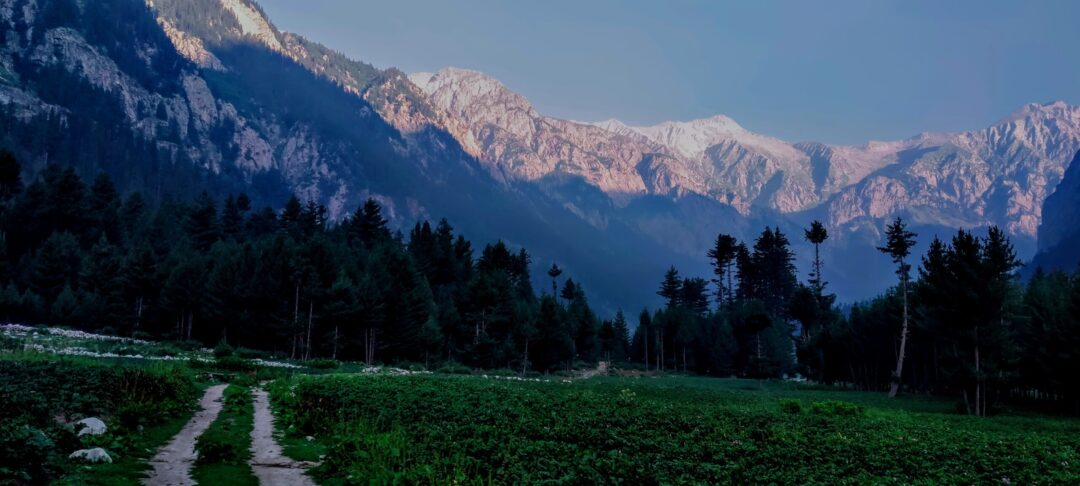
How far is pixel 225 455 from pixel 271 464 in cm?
138

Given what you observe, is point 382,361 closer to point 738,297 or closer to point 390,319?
point 390,319

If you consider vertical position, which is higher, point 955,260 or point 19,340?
point 955,260

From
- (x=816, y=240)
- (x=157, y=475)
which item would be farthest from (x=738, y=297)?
(x=157, y=475)

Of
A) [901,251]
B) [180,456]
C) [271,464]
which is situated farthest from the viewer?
[901,251]

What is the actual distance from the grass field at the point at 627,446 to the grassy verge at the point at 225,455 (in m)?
2.03

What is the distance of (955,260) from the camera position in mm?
45344

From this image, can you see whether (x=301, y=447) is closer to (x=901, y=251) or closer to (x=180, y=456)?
(x=180, y=456)

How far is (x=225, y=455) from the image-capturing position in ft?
59.3

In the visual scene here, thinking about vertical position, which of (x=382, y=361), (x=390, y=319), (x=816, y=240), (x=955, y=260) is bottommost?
(x=382, y=361)

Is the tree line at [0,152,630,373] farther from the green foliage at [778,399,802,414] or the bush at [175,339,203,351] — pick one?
the green foliage at [778,399,802,414]

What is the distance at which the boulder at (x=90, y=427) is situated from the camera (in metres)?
18.4

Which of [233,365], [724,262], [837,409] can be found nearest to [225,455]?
[837,409]

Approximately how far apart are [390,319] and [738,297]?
95691mm

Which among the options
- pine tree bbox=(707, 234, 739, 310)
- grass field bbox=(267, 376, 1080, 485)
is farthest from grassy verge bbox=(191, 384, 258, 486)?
pine tree bbox=(707, 234, 739, 310)
